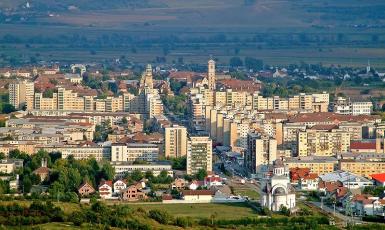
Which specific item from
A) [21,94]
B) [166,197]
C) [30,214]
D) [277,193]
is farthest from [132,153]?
[21,94]

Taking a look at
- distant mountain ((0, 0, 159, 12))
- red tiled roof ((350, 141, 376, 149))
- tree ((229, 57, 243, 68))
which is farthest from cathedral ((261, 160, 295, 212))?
distant mountain ((0, 0, 159, 12))

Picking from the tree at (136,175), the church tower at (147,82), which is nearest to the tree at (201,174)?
the tree at (136,175)

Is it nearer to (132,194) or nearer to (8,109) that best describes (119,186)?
(132,194)

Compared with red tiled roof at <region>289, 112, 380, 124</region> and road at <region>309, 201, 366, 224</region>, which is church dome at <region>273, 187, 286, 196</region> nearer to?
road at <region>309, 201, 366, 224</region>

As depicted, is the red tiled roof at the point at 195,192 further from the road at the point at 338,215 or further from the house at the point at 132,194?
the road at the point at 338,215

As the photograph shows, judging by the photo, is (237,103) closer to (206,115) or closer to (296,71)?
(206,115)

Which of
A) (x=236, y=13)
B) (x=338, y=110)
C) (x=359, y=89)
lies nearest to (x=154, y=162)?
(x=338, y=110)
